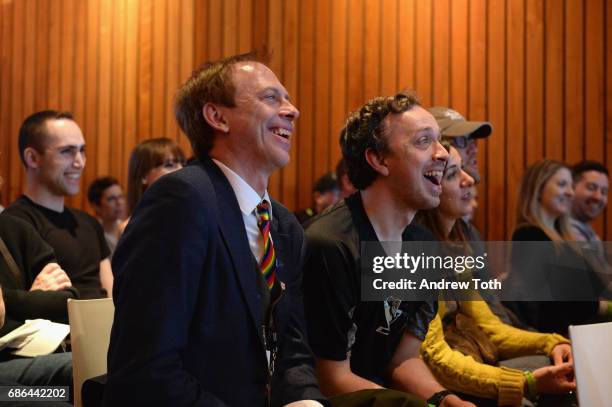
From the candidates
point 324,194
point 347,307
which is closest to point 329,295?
point 347,307

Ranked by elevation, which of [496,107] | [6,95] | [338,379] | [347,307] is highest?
[6,95]

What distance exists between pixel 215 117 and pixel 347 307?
0.73 m

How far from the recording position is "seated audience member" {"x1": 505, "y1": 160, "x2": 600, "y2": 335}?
3.64 meters

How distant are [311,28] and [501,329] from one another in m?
3.57

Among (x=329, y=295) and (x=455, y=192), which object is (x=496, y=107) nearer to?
(x=455, y=192)

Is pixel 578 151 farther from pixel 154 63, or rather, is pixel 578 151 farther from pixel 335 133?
pixel 154 63

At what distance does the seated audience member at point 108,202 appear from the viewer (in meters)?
5.86

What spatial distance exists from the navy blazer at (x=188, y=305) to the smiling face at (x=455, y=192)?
1.27 m

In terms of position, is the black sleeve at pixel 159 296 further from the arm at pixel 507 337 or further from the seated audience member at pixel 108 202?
the seated audience member at pixel 108 202

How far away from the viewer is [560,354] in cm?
301

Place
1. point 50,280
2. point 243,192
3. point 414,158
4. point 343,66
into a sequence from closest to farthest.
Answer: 1. point 243,192
2. point 414,158
3. point 50,280
4. point 343,66

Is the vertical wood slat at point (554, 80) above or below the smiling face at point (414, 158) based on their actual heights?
above

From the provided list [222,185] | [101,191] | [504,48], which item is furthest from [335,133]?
[222,185]

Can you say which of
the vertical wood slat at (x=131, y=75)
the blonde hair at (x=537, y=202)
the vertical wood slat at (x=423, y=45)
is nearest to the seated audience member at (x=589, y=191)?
the blonde hair at (x=537, y=202)
